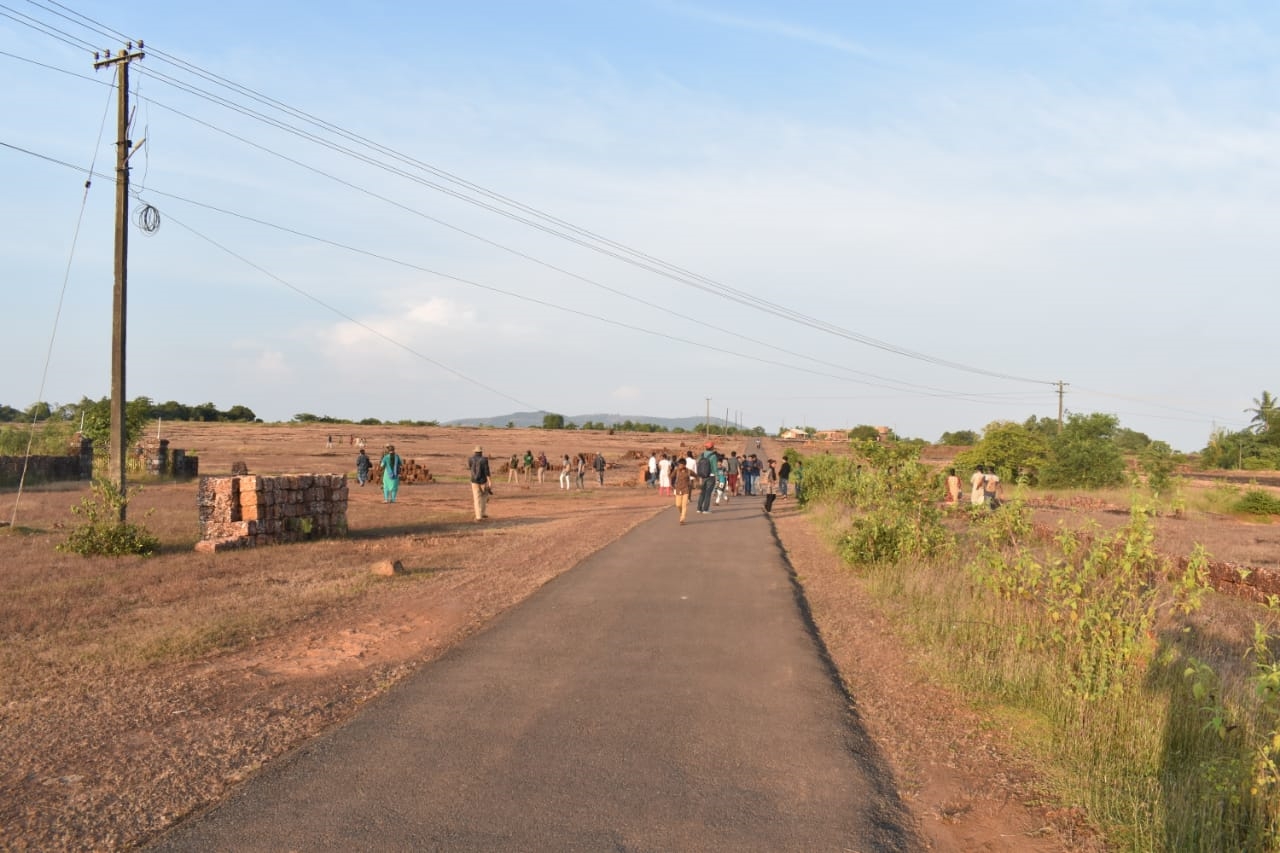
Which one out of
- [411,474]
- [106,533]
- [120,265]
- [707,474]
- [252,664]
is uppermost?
[120,265]

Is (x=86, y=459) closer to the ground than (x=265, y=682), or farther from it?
farther from it

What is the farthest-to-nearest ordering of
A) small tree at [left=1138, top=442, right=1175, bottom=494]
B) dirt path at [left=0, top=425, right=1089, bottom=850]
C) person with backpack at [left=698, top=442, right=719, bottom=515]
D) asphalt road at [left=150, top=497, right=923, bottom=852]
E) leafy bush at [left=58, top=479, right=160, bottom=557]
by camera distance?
1. small tree at [left=1138, top=442, right=1175, bottom=494]
2. person with backpack at [left=698, top=442, right=719, bottom=515]
3. leafy bush at [left=58, top=479, right=160, bottom=557]
4. dirt path at [left=0, top=425, right=1089, bottom=850]
5. asphalt road at [left=150, top=497, right=923, bottom=852]

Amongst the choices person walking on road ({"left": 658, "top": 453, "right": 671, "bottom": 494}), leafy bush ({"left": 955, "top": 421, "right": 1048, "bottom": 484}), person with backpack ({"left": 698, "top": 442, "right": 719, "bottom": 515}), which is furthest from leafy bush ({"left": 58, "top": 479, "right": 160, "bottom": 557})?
leafy bush ({"left": 955, "top": 421, "right": 1048, "bottom": 484})

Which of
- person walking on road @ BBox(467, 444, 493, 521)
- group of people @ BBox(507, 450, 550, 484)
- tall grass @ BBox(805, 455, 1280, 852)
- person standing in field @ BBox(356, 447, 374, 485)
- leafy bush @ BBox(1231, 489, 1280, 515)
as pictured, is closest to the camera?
tall grass @ BBox(805, 455, 1280, 852)

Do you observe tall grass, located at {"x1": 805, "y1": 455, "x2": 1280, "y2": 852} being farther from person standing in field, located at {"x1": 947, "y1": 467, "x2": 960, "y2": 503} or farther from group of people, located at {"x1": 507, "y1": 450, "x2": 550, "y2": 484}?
group of people, located at {"x1": 507, "y1": 450, "x2": 550, "y2": 484}

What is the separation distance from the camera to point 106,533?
15242 mm

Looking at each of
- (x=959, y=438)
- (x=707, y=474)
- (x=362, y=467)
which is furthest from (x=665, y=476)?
(x=959, y=438)

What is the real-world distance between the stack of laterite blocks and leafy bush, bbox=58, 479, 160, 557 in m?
1.04

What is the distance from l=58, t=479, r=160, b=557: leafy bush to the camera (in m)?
15.2

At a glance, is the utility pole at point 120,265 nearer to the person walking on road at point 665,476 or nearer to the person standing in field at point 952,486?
the person standing in field at point 952,486

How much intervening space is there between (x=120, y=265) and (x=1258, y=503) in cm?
3549

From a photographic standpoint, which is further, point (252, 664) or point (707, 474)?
point (707, 474)

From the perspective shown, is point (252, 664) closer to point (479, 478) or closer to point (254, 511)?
point (254, 511)

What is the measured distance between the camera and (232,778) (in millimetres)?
5285
